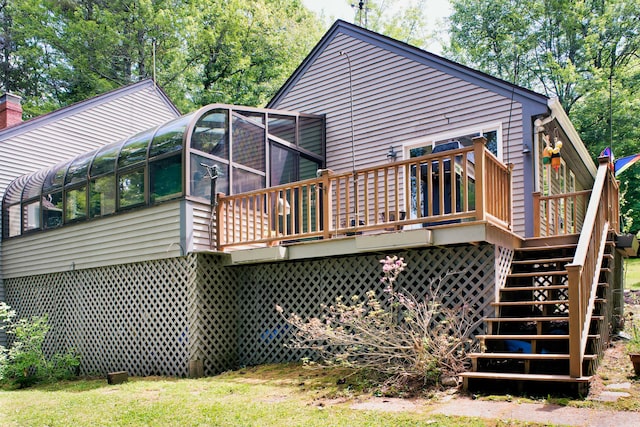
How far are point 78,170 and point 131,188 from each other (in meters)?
2.07

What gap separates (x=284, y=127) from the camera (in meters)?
10.1

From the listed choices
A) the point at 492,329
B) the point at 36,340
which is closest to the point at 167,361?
the point at 36,340

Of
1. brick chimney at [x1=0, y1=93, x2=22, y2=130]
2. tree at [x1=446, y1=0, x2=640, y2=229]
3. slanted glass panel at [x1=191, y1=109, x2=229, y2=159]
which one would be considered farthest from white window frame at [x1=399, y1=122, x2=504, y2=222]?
tree at [x1=446, y1=0, x2=640, y2=229]

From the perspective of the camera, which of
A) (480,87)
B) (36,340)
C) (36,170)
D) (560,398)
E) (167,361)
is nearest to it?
(560,398)

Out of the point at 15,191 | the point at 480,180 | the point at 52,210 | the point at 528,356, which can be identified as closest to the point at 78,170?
the point at 52,210

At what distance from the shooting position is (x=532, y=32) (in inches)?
865

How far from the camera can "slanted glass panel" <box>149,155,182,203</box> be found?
783cm

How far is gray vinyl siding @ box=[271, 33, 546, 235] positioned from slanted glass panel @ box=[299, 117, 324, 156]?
7.2 inches

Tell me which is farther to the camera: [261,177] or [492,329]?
[261,177]

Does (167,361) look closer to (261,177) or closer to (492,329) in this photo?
(261,177)

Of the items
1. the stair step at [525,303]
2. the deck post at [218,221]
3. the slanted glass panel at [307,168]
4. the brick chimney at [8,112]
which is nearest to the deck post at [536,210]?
the stair step at [525,303]

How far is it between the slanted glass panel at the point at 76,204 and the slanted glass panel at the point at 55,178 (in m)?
0.51

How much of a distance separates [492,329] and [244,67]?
1952cm

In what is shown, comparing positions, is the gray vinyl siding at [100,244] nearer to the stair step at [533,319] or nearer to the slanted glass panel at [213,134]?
the slanted glass panel at [213,134]
